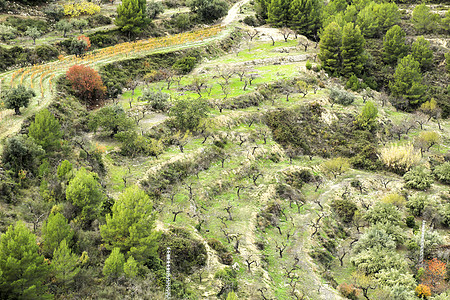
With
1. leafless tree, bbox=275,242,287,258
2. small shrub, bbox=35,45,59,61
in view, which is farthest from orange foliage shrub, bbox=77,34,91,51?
leafless tree, bbox=275,242,287,258

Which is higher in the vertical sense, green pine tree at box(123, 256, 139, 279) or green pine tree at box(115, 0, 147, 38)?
green pine tree at box(115, 0, 147, 38)

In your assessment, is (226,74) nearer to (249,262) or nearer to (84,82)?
(84,82)

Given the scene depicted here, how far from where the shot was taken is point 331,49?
261 feet

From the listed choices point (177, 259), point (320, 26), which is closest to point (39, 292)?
point (177, 259)

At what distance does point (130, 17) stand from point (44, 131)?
167 ft

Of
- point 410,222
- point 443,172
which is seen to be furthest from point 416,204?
point 443,172

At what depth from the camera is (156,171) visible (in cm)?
4103

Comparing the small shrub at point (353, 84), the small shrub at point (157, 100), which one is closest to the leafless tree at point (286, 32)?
the small shrub at point (353, 84)

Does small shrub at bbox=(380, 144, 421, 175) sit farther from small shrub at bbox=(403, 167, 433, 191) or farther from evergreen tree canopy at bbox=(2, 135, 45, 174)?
evergreen tree canopy at bbox=(2, 135, 45, 174)

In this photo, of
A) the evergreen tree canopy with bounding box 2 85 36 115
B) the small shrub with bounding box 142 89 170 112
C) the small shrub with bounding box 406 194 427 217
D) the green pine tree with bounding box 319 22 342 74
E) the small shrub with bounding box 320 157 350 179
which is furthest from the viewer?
the green pine tree with bounding box 319 22 342 74

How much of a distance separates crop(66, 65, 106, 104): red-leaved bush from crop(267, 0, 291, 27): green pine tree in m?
59.1

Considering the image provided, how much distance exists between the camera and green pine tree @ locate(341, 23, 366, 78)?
258ft

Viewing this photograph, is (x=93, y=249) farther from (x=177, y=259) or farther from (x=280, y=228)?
(x=280, y=228)

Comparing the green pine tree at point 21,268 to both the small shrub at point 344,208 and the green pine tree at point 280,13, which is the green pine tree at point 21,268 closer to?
the small shrub at point 344,208
